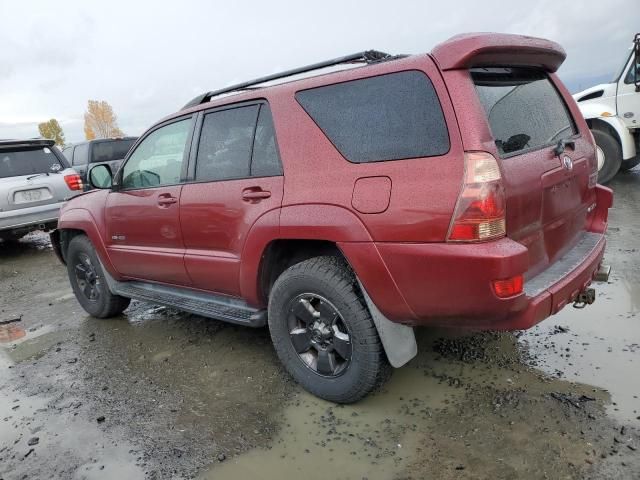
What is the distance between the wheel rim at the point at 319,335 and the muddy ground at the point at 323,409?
0.84 feet

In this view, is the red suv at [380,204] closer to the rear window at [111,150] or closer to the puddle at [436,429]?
the puddle at [436,429]

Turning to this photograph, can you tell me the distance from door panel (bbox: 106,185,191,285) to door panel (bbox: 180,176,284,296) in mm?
134

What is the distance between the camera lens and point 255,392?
3.11m

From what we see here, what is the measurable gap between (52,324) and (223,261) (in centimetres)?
257

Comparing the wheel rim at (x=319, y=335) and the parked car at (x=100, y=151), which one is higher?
the parked car at (x=100, y=151)

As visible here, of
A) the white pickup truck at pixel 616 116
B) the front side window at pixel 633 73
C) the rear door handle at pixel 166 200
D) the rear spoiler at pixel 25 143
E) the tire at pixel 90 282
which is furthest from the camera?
the white pickup truck at pixel 616 116

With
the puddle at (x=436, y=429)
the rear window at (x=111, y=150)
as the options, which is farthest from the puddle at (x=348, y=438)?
the rear window at (x=111, y=150)

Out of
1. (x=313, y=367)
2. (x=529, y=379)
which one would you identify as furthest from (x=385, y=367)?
(x=529, y=379)

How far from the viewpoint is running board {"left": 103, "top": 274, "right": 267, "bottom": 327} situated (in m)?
3.18

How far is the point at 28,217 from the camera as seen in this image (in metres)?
7.34

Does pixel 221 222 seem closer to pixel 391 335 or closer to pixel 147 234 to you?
pixel 147 234

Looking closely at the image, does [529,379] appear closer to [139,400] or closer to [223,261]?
[223,261]

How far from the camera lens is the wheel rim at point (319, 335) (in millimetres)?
2762

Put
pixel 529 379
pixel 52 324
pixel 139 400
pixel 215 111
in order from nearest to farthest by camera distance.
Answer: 1. pixel 529 379
2. pixel 139 400
3. pixel 215 111
4. pixel 52 324
